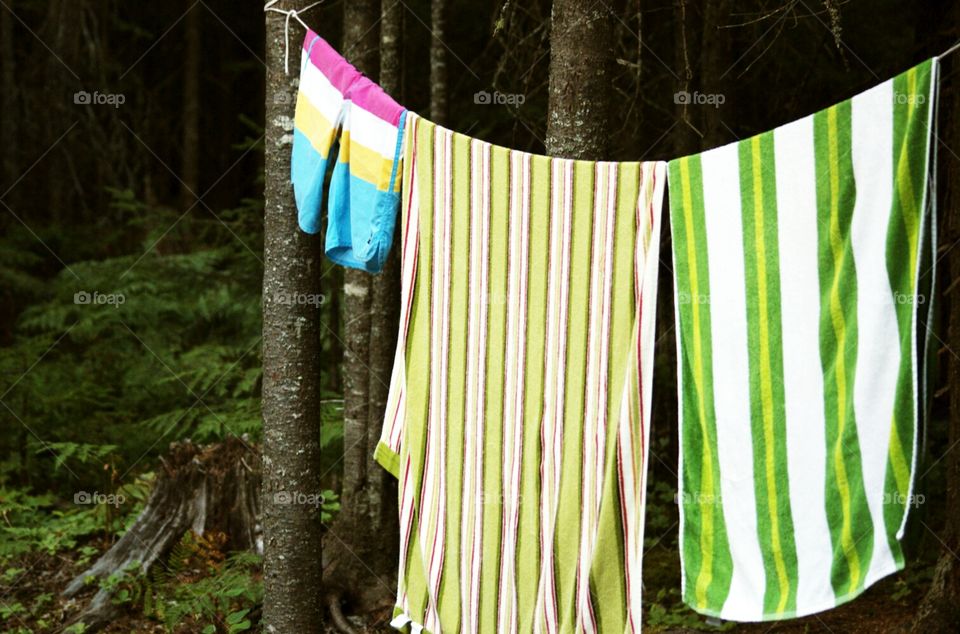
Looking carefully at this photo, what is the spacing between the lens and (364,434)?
490 centimetres

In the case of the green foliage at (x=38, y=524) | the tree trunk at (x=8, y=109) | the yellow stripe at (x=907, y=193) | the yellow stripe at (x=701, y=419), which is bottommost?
the green foliage at (x=38, y=524)

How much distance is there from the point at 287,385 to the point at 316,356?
162 mm

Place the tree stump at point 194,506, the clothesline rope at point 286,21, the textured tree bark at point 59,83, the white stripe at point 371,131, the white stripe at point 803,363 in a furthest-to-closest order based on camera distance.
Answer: the textured tree bark at point 59,83 → the tree stump at point 194,506 → the clothesline rope at point 286,21 → the white stripe at point 371,131 → the white stripe at point 803,363

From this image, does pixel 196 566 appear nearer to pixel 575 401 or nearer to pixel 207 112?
pixel 575 401

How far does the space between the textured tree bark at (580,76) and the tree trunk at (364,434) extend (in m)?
1.68

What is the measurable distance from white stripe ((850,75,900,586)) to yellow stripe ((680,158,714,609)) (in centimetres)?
38

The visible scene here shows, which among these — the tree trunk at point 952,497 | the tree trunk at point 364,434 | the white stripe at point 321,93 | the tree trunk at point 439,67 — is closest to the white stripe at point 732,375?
the white stripe at point 321,93

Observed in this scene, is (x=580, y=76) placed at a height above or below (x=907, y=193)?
above

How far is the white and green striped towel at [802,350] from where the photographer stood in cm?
230

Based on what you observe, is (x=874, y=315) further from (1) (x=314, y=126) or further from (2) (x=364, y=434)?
(2) (x=364, y=434)

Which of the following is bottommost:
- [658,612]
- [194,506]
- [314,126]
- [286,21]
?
[658,612]

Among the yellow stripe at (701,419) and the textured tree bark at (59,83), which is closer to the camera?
the yellow stripe at (701,419)

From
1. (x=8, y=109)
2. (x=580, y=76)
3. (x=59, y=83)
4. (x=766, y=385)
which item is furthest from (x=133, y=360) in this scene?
(x=766, y=385)

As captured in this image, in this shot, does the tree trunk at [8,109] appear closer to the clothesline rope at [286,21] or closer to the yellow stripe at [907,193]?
the clothesline rope at [286,21]
